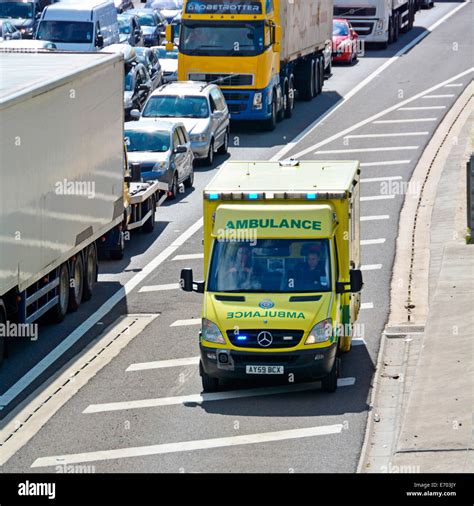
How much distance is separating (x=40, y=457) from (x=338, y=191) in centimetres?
534

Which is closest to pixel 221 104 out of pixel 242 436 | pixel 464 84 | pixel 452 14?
pixel 464 84

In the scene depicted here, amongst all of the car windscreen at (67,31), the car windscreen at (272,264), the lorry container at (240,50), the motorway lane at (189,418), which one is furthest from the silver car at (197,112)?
the car windscreen at (272,264)

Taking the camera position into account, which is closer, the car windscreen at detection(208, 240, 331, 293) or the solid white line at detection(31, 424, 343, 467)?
the solid white line at detection(31, 424, 343, 467)

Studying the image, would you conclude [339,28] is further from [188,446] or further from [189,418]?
[188,446]

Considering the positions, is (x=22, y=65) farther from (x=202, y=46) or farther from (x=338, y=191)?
(x=202, y=46)

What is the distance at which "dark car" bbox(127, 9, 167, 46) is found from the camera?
57859 mm

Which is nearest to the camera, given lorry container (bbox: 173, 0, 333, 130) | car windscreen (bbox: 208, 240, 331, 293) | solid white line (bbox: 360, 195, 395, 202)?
car windscreen (bbox: 208, 240, 331, 293)

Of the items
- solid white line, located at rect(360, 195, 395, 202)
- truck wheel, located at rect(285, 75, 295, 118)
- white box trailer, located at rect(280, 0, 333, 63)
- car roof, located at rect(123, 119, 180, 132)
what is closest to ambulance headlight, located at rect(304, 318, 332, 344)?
solid white line, located at rect(360, 195, 395, 202)

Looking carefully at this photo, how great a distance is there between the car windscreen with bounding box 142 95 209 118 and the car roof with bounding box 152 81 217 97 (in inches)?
6.4

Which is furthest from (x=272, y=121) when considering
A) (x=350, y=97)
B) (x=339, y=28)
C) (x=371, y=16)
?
(x=371, y=16)

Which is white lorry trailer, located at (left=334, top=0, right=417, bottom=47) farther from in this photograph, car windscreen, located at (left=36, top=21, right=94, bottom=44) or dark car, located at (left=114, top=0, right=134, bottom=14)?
car windscreen, located at (left=36, top=21, right=94, bottom=44)

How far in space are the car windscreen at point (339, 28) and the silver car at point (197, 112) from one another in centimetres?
1752

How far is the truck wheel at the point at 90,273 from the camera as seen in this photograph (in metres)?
23.8

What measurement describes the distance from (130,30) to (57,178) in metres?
33.1
